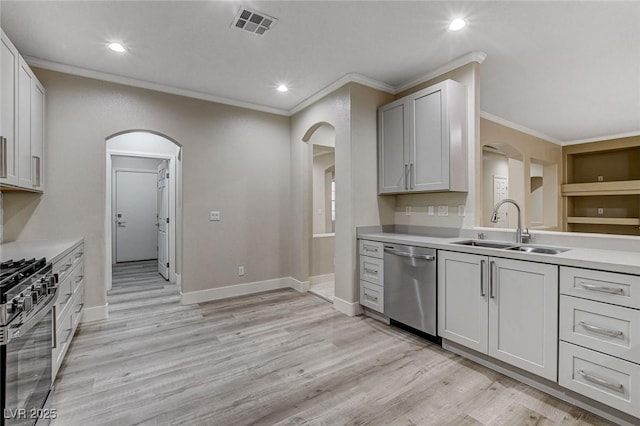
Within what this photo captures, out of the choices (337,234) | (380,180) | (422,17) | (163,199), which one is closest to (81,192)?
(163,199)

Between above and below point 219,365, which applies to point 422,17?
above

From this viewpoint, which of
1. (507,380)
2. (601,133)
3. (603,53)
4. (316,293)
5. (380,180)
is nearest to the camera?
(507,380)

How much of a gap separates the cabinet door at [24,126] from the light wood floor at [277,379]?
156cm

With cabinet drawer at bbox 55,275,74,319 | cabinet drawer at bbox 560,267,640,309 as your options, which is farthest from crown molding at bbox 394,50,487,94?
cabinet drawer at bbox 55,275,74,319

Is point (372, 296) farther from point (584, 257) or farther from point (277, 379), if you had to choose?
point (584, 257)

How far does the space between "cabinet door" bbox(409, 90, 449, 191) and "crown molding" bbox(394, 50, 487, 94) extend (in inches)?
14.5

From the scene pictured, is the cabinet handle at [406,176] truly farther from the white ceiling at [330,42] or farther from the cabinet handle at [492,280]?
the cabinet handle at [492,280]

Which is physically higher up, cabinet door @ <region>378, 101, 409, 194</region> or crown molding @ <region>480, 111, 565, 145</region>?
crown molding @ <region>480, 111, 565, 145</region>

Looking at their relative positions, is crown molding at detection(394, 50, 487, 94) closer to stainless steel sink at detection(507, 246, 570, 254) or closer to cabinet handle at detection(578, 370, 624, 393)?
stainless steel sink at detection(507, 246, 570, 254)

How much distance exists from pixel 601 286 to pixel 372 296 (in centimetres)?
200

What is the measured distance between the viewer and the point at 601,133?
6.37 metres

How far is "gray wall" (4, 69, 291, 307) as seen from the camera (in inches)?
125

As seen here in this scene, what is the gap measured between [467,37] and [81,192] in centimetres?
421

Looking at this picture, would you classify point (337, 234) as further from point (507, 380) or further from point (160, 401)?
point (160, 401)
